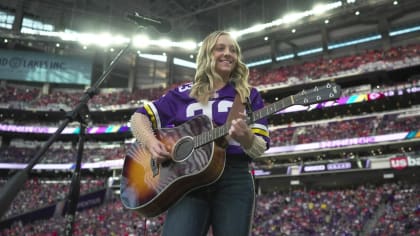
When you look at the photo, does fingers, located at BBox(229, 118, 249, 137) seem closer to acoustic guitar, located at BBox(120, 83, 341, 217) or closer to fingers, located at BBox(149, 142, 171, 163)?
acoustic guitar, located at BBox(120, 83, 341, 217)

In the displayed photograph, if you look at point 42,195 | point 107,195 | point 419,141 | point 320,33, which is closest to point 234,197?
point 419,141

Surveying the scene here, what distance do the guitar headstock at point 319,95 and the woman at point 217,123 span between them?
296 mm

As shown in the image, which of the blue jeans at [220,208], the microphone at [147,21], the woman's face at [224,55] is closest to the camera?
the blue jeans at [220,208]

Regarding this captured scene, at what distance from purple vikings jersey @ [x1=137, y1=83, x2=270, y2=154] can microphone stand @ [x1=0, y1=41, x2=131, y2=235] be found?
0.94m

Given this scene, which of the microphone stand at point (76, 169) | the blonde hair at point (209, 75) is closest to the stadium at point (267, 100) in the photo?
the microphone stand at point (76, 169)

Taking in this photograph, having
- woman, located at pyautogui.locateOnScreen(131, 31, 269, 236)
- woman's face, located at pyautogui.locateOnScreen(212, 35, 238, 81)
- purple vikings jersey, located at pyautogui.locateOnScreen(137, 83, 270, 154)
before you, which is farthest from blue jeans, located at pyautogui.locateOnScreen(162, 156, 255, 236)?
woman's face, located at pyautogui.locateOnScreen(212, 35, 238, 81)

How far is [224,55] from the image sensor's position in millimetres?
2846

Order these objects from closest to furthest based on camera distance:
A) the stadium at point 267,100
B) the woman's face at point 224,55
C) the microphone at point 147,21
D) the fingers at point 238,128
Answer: the fingers at point 238,128 → the woman's face at point 224,55 → the microphone at point 147,21 → the stadium at point 267,100

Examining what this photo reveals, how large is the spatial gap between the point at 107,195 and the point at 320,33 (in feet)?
84.7

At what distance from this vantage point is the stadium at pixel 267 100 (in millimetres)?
24047

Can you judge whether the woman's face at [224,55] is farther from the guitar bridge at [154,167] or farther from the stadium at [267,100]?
the stadium at [267,100]

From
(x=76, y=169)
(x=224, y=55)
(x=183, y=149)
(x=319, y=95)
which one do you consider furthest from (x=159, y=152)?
(x=76, y=169)

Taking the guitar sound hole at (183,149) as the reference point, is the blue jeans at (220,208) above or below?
below

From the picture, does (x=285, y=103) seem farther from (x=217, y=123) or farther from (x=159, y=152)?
(x=159, y=152)
